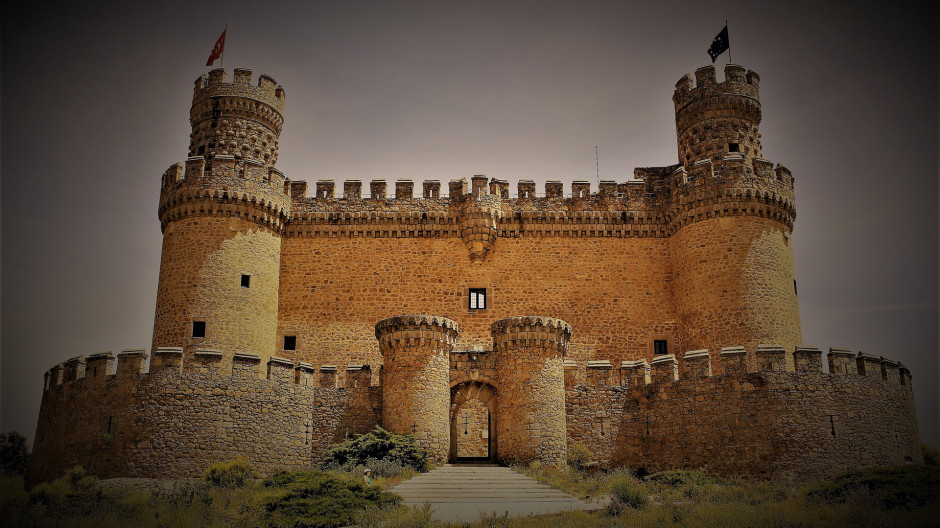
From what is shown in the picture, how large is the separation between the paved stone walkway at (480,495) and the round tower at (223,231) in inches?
343

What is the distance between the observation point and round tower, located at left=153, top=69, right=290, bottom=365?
23.9m

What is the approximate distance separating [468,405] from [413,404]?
16.4 ft

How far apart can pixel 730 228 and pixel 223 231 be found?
51.7ft

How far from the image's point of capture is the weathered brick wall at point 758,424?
18.6 metres

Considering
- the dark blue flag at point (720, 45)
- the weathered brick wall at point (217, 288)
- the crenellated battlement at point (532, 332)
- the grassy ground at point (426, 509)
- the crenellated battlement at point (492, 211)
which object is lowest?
the grassy ground at point (426, 509)

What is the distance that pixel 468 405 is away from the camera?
82.1 feet

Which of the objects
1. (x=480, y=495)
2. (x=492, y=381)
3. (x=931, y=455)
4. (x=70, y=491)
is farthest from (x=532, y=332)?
(x=931, y=455)

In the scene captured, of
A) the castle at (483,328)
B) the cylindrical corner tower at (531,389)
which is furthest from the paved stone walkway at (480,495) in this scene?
the castle at (483,328)

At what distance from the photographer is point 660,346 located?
26375mm

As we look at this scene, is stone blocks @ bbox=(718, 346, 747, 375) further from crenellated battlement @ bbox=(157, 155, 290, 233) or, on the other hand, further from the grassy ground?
crenellated battlement @ bbox=(157, 155, 290, 233)

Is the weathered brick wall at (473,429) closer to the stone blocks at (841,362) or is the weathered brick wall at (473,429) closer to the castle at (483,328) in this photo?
the castle at (483,328)

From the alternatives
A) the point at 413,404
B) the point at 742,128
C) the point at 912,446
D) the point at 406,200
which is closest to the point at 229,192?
the point at 406,200

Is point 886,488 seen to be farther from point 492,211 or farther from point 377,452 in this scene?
point 492,211

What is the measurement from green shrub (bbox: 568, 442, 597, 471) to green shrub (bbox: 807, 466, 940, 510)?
5.66 m
